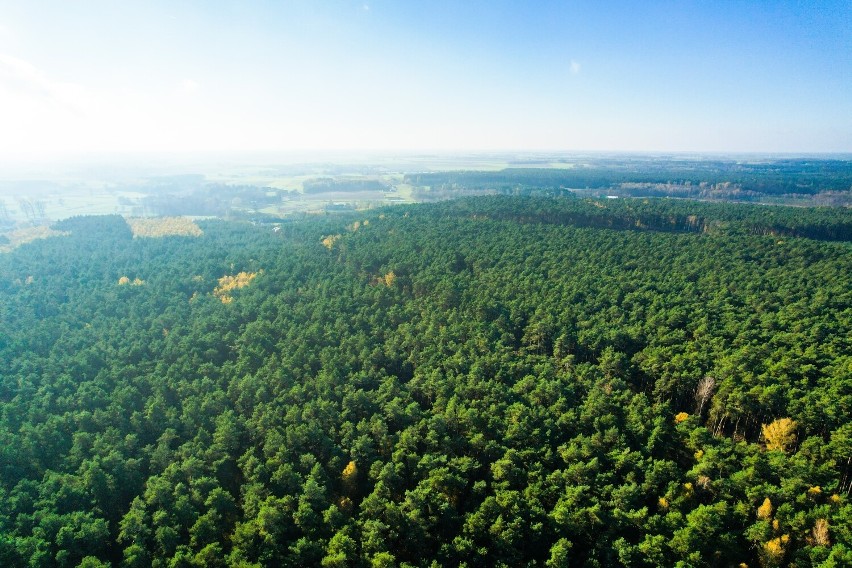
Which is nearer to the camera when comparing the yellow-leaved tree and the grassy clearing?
the yellow-leaved tree

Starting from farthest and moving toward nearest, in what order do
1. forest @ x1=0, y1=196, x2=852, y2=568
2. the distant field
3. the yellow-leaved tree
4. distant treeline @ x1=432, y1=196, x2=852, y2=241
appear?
the distant field
distant treeline @ x1=432, y1=196, x2=852, y2=241
the yellow-leaved tree
forest @ x1=0, y1=196, x2=852, y2=568

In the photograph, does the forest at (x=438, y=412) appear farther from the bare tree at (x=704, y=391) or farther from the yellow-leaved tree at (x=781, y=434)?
the bare tree at (x=704, y=391)

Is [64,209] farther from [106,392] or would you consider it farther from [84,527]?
[84,527]

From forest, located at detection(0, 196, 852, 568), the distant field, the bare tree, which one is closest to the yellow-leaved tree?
forest, located at detection(0, 196, 852, 568)

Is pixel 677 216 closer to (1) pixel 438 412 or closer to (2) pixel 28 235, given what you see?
(1) pixel 438 412

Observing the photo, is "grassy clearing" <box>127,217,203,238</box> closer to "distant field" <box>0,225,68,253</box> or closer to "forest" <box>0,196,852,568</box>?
"distant field" <box>0,225,68,253</box>

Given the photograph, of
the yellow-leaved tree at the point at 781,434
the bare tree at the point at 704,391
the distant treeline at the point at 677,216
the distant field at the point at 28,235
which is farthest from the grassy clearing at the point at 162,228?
the yellow-leaved tree at the point at 781,434
